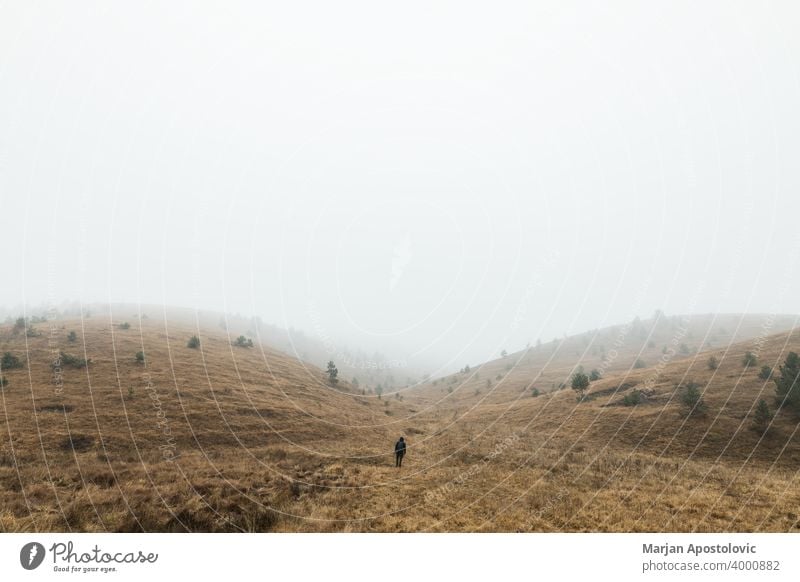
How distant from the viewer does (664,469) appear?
18422 mm

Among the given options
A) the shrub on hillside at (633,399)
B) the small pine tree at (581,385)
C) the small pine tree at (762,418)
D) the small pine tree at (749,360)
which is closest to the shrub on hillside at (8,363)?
the small pine tree at (581,385)

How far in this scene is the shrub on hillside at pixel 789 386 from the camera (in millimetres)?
22297

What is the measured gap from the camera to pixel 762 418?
72.1 ft

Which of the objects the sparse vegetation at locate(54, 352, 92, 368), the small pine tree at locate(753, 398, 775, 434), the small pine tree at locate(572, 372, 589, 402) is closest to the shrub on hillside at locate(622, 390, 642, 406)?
the small pine tree at locate(572, 372, 589, 402)

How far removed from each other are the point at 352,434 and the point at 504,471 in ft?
44.8

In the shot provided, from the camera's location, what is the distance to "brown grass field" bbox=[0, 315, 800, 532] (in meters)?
12.4

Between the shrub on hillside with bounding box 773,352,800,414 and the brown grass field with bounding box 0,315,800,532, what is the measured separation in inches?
53.2

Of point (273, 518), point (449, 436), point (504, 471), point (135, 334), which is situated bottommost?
point (449, 436)

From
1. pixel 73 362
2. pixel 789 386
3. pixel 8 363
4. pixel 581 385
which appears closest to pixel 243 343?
pixel 73 362

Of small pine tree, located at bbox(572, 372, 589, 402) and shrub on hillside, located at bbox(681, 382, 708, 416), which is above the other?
shrub on hillside, located at bbox(681, 382, 708, 416)

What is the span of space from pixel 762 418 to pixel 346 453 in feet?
92.8

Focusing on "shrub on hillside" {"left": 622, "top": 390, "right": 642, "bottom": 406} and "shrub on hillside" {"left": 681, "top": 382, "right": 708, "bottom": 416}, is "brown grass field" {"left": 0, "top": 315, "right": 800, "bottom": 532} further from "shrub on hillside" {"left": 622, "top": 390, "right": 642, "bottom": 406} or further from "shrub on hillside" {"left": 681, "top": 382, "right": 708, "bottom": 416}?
"shrub on hillside" {"left": 622, "top": 390, "right": 642, "bottom": 406}

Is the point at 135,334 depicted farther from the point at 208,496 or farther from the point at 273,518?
the point at 273,518
